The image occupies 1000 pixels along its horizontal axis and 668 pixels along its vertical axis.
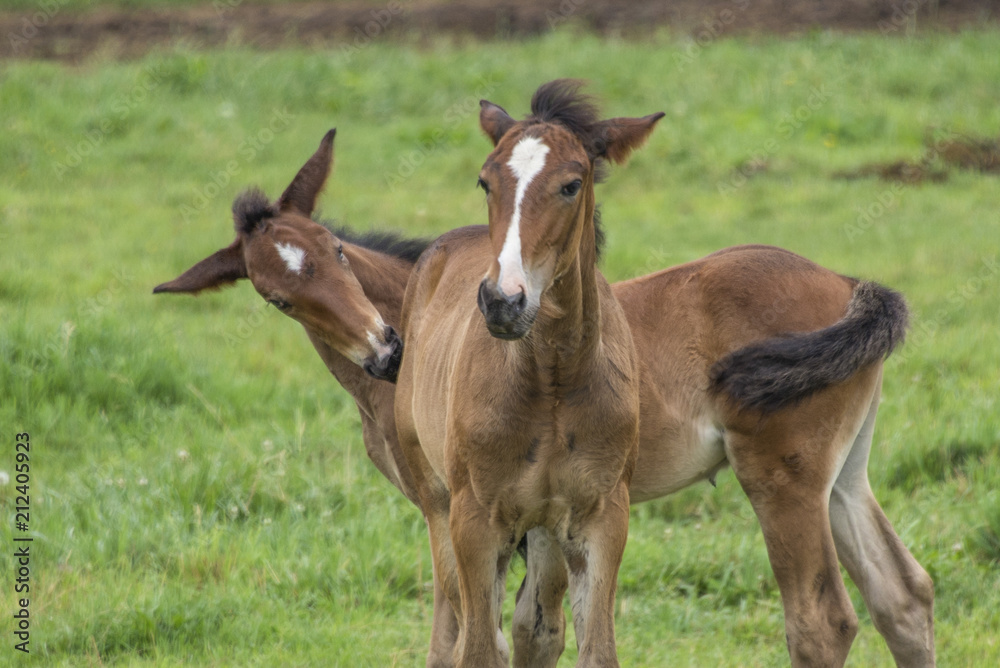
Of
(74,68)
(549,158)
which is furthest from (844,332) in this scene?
(74,68)

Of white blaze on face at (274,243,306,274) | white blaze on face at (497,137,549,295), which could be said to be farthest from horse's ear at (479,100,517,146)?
white blaze on face at (274,243,306,274)

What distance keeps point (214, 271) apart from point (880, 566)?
2941mm

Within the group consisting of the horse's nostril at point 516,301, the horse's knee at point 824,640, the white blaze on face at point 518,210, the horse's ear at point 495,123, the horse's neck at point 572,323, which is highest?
the horse's ear at point 495,123

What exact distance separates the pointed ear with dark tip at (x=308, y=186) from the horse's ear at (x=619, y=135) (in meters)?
1.82

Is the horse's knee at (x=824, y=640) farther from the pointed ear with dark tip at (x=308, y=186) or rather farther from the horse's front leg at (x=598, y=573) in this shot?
the pointed ear with dark tip at (x=308, y=186)

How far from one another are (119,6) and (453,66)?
6934 mm

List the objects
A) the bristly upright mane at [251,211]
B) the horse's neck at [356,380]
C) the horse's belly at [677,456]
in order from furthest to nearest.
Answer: the horse's neck at [356,380] < the bristly upright mane at [251,211] < the horse's belly at [677,456]

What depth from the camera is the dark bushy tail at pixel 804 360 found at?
4.07 m

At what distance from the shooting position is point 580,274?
10.9 ft

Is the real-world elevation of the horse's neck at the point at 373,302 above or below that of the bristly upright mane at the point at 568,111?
below

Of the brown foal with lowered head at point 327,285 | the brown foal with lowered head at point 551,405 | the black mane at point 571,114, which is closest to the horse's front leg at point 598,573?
the brown foal with lowered head at point 551,405

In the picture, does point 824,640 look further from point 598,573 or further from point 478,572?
point 478,572

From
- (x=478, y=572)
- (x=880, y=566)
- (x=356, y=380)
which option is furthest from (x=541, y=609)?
(x=880, y=566)

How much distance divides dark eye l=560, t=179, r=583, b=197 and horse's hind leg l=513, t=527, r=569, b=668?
4.38ft
